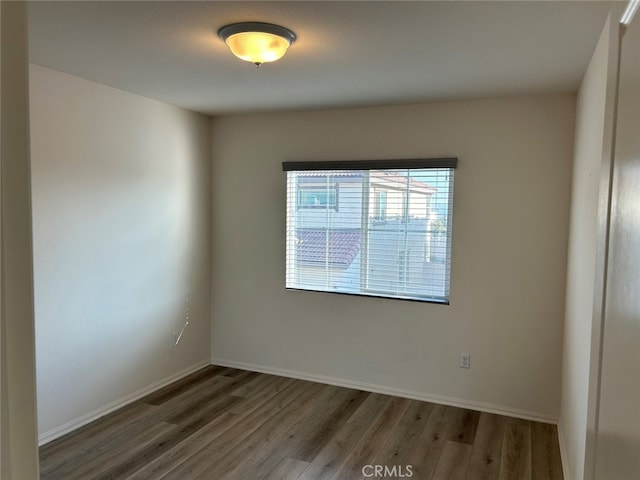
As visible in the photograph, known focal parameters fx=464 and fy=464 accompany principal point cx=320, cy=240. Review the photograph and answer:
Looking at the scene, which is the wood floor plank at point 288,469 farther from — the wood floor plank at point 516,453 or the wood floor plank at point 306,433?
the wood floor plank at point 516,453

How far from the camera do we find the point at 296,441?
302 cm

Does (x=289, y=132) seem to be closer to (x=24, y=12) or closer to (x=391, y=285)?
(x=391, y=285)

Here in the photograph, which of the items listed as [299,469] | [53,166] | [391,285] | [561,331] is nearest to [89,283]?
[53,166]

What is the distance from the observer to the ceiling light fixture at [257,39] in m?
2.08

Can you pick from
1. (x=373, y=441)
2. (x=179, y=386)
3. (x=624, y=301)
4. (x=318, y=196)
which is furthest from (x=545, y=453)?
(x=179, y=386)

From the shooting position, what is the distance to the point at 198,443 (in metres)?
2.96

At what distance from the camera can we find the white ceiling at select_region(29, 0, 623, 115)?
1916 mm

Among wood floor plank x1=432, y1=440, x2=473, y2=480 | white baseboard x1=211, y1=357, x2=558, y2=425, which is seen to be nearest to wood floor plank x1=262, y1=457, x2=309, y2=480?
wood floor plank x1=432, y1=440, x2=473, y2=480

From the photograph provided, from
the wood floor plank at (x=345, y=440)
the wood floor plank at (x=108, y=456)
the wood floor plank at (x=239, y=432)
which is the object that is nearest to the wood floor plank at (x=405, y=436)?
the wood floor plank at (x=345, y=440)

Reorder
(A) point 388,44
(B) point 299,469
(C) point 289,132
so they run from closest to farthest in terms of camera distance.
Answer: (A) point 388,44
(B) point 299,469
(C) point 289,132

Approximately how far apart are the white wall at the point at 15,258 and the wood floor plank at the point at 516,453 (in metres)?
2.65

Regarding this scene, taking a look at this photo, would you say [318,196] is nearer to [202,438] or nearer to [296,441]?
[296,441]

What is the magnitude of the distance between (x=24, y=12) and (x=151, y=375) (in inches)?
140

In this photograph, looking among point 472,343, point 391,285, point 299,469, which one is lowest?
point 299,469
